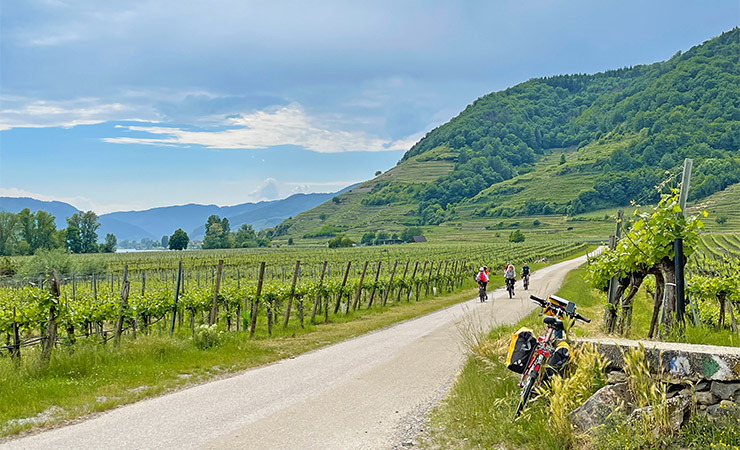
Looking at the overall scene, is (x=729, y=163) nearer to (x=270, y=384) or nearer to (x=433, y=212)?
(x=433, y=212)

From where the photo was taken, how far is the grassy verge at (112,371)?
8.05m

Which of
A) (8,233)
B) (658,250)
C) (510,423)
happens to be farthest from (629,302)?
(8,233)

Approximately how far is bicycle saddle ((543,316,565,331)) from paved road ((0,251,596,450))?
242 centimetres

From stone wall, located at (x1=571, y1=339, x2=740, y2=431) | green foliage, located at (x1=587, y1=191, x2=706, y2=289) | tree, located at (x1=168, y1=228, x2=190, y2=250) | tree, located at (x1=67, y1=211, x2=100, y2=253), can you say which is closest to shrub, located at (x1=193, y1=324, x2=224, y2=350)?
green foliage, located at (x1=587, y1=191, x2=706, y2=289)

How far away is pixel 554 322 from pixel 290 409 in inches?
165

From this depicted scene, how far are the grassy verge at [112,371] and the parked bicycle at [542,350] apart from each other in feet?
20.1

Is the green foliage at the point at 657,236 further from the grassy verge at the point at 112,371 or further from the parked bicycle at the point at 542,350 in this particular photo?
the grassy verge at the point at 112,371

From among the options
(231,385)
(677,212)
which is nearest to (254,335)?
(231,385)

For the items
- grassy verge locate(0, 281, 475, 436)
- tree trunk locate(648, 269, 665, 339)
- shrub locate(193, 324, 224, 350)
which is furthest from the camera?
shrub locate(193, 324, 224, 350)

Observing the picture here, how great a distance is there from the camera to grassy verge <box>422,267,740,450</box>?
487cm

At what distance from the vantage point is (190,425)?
731 cm

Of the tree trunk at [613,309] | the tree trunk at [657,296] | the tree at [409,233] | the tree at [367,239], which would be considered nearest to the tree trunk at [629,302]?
the tree trunk at [613,309]

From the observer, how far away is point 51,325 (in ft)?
33.2

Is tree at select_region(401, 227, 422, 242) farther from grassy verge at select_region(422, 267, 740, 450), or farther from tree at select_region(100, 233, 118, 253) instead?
grassy verge at select_region(422, 267, 740, 450)
